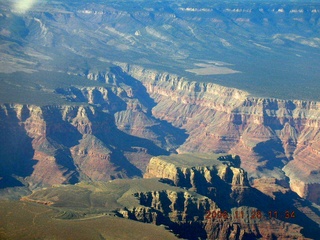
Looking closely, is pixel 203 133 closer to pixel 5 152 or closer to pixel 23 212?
pixel 5 152

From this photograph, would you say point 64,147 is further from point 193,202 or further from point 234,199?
point 193,202

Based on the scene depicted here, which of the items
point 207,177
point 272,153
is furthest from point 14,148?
point 272,153

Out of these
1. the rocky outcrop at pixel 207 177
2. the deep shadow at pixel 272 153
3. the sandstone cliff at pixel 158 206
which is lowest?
the sandstone cliff at pixel 158 206

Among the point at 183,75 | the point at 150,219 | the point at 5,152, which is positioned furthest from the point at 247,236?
the point at 183,75

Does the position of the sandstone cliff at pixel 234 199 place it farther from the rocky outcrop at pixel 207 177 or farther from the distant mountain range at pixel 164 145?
the distant mountain range at pixel 164 145

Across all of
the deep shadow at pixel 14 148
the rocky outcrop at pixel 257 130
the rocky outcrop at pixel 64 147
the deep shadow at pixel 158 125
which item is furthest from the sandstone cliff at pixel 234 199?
the deep shadow at pixel 158 125
